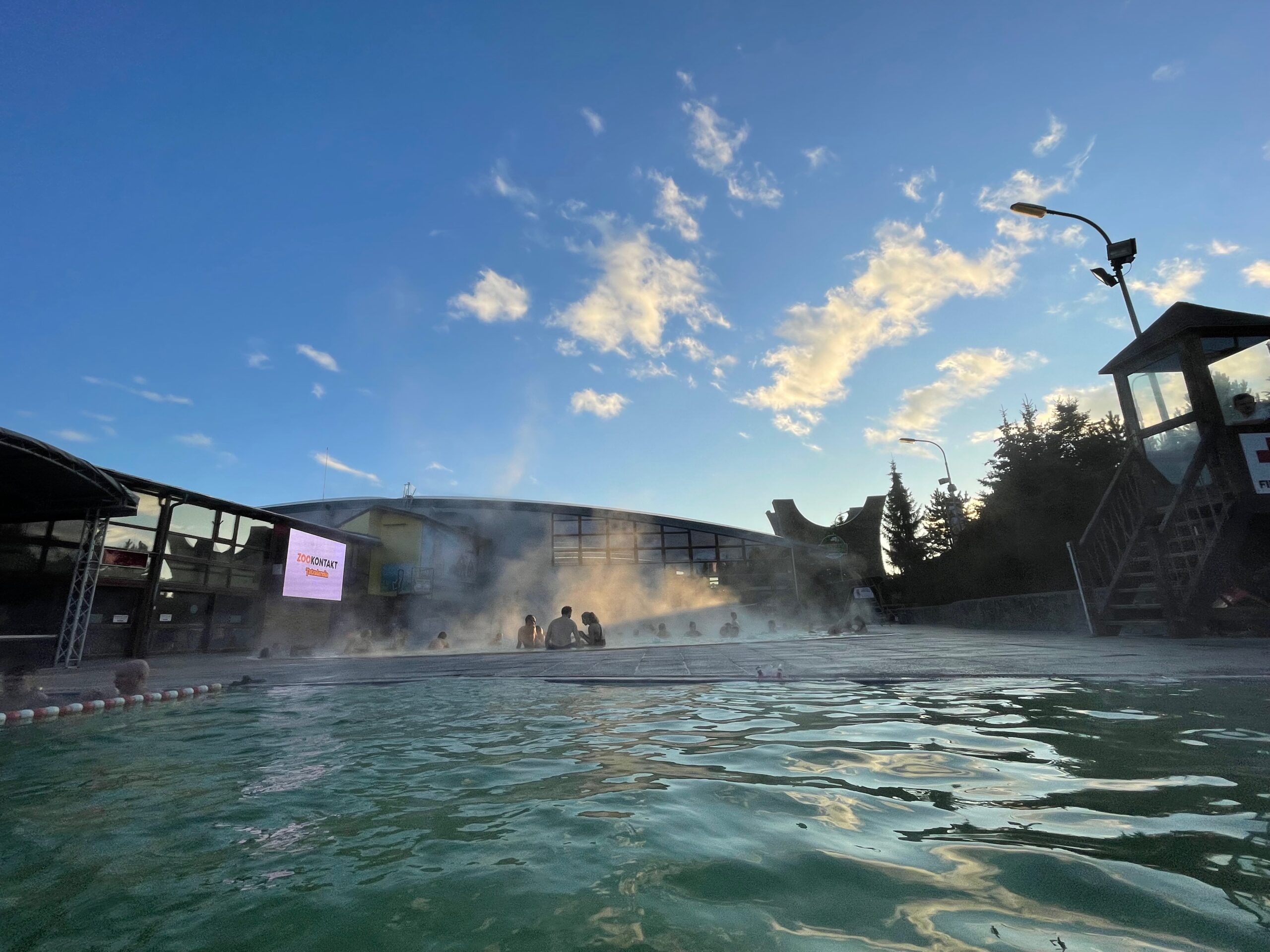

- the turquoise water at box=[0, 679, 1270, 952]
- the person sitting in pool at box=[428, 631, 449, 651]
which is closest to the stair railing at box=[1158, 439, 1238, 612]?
the turquoise water at box=[0, 679, 1270, 952]

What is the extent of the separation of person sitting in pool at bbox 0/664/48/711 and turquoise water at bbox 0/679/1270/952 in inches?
104

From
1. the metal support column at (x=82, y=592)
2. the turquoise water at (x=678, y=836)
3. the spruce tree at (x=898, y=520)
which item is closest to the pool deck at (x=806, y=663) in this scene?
the metal support column at (x=82, y=592)

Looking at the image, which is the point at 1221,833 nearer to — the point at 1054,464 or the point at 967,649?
the point at 967,649

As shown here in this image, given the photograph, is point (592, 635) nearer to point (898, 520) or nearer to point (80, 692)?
point (80, 692)

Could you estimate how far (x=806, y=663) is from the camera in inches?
322

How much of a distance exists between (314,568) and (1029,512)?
23.7 m

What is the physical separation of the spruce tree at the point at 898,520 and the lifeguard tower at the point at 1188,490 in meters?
29.9

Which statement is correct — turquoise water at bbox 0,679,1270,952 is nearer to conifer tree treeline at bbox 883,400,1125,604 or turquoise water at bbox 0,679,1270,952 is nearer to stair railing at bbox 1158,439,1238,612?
stair railing at bbox 1158,439,1238,612

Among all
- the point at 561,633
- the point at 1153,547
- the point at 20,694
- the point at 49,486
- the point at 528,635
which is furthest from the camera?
the point at 528,635

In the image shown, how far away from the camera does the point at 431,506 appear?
Answer: 86.9 ft

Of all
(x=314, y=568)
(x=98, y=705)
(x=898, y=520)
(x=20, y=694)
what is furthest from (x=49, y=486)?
(x=898, y=520)

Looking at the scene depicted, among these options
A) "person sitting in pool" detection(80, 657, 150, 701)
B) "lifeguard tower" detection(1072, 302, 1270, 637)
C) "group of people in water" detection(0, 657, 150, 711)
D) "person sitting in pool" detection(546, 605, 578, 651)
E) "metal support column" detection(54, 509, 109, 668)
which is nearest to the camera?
"group of people in water" detection(0, 657, 150, 711)

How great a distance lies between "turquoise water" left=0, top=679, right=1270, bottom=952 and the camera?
1.55m

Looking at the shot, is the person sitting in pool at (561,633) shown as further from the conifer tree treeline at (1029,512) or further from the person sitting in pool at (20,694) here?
the conifer tree treeline at (1029,512)
